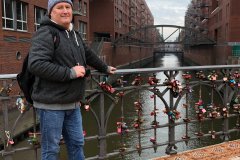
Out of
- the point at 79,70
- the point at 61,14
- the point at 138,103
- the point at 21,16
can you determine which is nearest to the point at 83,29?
the point at 21,16

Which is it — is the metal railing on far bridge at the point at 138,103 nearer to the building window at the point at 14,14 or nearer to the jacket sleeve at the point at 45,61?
the jacket sleeve at the point at 45,61

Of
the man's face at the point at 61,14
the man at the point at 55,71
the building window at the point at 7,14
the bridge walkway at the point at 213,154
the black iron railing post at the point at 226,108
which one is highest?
the building window at the point at 7,14

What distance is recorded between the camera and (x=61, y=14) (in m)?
2.68

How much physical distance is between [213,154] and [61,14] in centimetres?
285

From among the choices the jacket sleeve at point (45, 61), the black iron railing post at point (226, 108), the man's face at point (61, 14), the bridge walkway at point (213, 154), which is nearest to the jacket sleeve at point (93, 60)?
the man's face at point (61, 14)

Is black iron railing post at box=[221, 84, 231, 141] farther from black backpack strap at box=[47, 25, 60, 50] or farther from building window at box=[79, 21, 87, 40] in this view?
building window at box=[79, 21, 87, 40]

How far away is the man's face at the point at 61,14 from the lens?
2671mm

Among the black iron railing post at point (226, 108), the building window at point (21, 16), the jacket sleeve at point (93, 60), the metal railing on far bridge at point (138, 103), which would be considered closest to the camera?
the jacket sleeve at point (93, 60)

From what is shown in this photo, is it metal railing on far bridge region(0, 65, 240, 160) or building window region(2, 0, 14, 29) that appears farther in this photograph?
building window region(2, 0, 14, 29)

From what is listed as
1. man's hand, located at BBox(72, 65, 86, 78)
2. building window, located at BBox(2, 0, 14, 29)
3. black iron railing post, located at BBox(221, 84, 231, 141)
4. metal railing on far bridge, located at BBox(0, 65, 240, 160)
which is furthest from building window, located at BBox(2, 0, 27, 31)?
man's hand, located at BBox(72, 65, 86, 78)

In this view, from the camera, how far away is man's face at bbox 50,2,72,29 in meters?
2.67

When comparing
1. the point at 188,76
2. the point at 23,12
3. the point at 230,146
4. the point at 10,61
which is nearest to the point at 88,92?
the point at 188,76

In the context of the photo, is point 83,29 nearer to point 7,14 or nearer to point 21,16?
point 21,16

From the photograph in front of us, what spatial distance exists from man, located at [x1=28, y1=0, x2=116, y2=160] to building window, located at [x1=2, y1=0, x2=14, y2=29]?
54.7 feet
